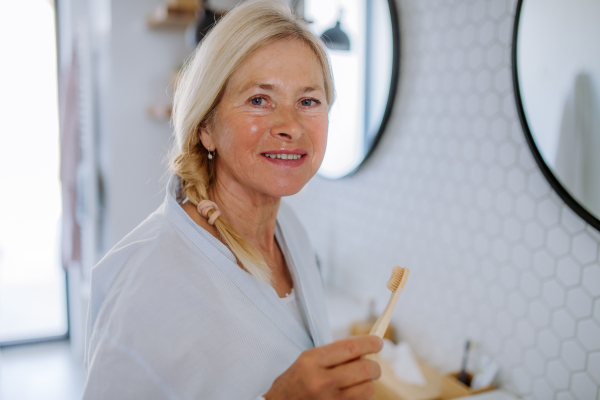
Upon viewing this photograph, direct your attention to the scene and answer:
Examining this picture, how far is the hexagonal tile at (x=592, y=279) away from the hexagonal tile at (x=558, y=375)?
19 centimetres

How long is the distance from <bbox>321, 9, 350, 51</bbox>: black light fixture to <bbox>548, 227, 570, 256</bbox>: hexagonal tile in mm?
983

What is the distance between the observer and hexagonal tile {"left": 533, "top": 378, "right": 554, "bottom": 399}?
968mm

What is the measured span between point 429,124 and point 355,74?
0.42 meters

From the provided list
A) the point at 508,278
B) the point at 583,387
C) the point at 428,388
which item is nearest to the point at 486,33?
the point at 508,278

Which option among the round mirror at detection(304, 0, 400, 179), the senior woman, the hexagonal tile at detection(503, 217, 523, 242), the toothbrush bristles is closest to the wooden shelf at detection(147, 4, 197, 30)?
the round mirror at detection(304, 0, 400, 179)

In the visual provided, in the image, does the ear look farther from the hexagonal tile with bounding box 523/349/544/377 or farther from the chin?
the hexagonal tile with bounding box 523/349/544/377

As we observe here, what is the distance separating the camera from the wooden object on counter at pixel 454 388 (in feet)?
3.55

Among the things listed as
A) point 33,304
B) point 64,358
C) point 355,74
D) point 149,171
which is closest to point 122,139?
point 149,171

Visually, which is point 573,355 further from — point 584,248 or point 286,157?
Result: point 286,157

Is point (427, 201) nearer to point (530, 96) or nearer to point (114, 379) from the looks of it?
point (530, 96)

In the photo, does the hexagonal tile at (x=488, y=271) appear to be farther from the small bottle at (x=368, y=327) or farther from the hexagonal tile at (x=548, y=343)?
the small bottle at (x=368, y=327)

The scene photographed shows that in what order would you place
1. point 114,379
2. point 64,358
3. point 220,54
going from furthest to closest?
point 64,358 → point 220,54 → point 114,379

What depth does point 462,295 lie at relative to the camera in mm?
1191

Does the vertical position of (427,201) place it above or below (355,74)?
below
